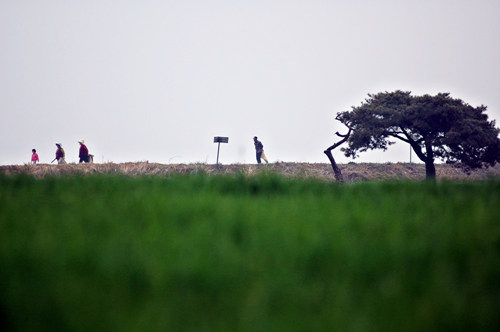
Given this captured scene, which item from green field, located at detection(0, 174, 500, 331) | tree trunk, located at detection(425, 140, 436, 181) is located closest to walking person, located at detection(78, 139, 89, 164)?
tree trunk, located at detection(425, 140, 436, 181)

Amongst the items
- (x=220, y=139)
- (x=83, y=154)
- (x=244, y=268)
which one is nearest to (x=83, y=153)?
(x=83, y=154)

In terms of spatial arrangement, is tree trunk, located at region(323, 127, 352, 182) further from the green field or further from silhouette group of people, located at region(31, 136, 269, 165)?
the green field

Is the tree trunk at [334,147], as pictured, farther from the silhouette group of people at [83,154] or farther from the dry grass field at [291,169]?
the silhouette group of people at [83,154]

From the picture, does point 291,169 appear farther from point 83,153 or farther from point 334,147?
point 83,153

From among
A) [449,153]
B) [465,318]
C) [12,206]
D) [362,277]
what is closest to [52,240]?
[12,206]

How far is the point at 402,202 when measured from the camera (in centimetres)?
578

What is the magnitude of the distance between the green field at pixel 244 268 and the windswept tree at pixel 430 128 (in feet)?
76.2

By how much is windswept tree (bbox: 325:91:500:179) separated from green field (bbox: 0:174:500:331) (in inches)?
915

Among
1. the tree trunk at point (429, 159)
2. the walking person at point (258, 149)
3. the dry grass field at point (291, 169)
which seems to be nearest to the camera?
the dry grass field at point (291, 169)

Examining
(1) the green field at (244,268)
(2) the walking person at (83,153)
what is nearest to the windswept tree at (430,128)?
(2) the walking person at (83,153)

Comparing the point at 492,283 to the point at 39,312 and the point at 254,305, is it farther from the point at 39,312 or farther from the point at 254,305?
the point at 39,312

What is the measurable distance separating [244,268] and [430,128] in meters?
26.4

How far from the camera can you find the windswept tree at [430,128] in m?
26.3

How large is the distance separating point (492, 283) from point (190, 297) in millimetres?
1981
